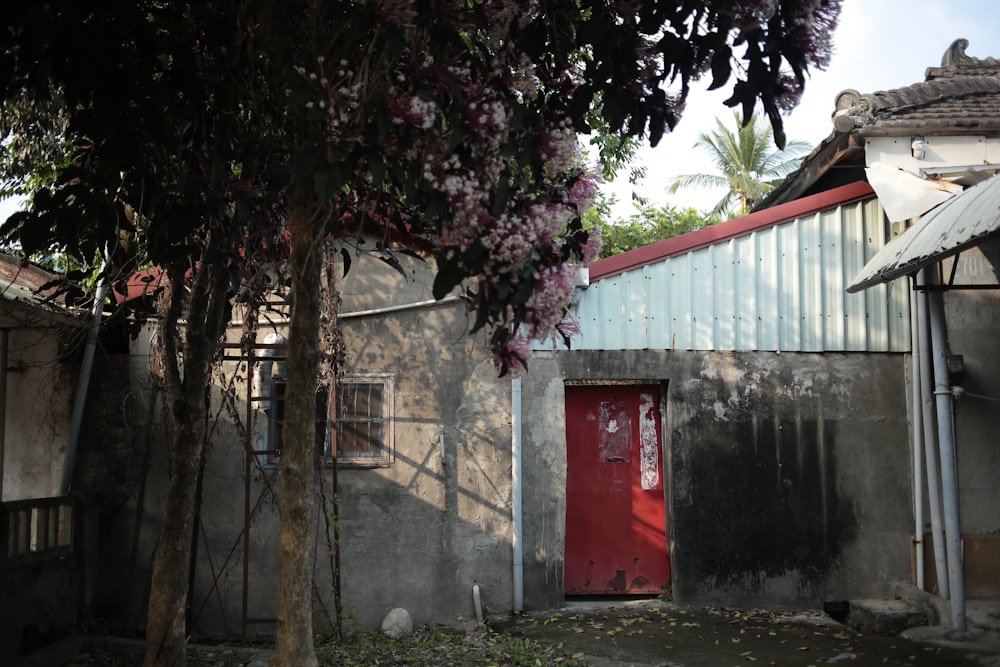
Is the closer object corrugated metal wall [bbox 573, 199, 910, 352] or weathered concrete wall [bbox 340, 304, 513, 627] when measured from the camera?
weathered concrete wall [bbox 340, 304, 513, 627]

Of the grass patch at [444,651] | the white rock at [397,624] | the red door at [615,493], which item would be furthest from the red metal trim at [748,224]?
the white rock at [397,624]

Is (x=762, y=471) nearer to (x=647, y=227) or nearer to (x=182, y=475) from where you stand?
(x=182, y=475)

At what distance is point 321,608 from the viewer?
8.37m

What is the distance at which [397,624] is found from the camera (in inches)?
326

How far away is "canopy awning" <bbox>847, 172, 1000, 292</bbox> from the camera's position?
649cm

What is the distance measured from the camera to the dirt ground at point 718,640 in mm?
7160

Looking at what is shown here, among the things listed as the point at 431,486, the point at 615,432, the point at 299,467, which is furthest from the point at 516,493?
the point at 299,467

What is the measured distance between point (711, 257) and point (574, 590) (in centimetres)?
346

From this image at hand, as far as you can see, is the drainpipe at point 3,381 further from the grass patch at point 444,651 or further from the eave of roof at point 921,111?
the eave of roof at point 921,111

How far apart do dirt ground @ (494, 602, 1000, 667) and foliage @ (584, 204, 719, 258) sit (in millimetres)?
17792

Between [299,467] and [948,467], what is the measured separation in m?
5.73

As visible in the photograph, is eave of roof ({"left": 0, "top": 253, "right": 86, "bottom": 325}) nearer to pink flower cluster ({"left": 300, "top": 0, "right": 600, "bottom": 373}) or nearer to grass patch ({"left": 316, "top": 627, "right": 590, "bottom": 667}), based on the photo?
grass patch ({"left": 316, "top": 627, "right": 590, "bottom": 667})

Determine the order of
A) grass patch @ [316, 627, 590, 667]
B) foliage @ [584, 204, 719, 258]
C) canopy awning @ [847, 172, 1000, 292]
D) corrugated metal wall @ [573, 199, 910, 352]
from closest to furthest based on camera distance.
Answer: canopy awning @ [847, 172, 1000, 292]
grass patch @ [316, 627, 590, 667]
corrugated metal wall @ [573, 199, 910, 352]
foliage @ [584, 204, 719, 258]

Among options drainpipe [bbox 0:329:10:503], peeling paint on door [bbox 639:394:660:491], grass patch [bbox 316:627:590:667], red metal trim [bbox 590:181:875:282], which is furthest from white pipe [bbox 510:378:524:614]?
drainpipe [bbox 0:329:10:503]
